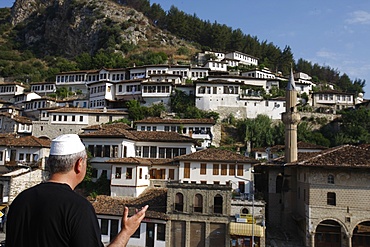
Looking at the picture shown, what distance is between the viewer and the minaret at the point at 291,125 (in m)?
29.6

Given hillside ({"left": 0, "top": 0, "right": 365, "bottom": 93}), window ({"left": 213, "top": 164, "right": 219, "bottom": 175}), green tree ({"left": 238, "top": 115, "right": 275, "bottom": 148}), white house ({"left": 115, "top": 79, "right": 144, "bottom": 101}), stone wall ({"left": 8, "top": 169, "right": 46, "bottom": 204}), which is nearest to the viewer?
window ({"left": 213, "top": 164, "right": 219, "bottom": 175})

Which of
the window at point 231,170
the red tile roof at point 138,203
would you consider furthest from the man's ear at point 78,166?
the window at point 231,170

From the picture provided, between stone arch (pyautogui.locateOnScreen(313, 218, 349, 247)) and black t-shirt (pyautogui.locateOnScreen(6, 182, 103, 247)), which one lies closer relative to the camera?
black t-shirt (pyautogui.locateOnScreen(6, 182, 103, 247))

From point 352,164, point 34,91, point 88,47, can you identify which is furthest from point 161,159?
point 88,47

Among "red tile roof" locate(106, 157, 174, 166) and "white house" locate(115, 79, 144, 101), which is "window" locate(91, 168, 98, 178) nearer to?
"red tile roof" locate(106, 157, 174, 166)

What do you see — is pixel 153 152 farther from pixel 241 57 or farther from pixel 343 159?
pixel 241 57

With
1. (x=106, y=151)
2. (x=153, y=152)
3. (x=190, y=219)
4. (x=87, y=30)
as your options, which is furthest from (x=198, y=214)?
(x=87, y=30)

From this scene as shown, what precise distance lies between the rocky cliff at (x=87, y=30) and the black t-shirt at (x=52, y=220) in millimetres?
86930

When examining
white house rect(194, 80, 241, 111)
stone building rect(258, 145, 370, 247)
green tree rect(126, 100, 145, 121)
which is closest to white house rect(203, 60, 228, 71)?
white house rect(194, 80, 241, 111)

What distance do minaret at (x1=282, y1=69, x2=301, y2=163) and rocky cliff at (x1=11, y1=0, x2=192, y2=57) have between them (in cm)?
6150

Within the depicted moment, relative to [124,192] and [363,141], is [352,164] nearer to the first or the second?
[124,192]

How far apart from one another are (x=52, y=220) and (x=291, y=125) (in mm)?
30668

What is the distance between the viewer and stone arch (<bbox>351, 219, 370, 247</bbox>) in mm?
23062

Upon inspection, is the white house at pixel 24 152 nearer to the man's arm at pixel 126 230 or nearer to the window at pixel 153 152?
the window at pixel 153 152
